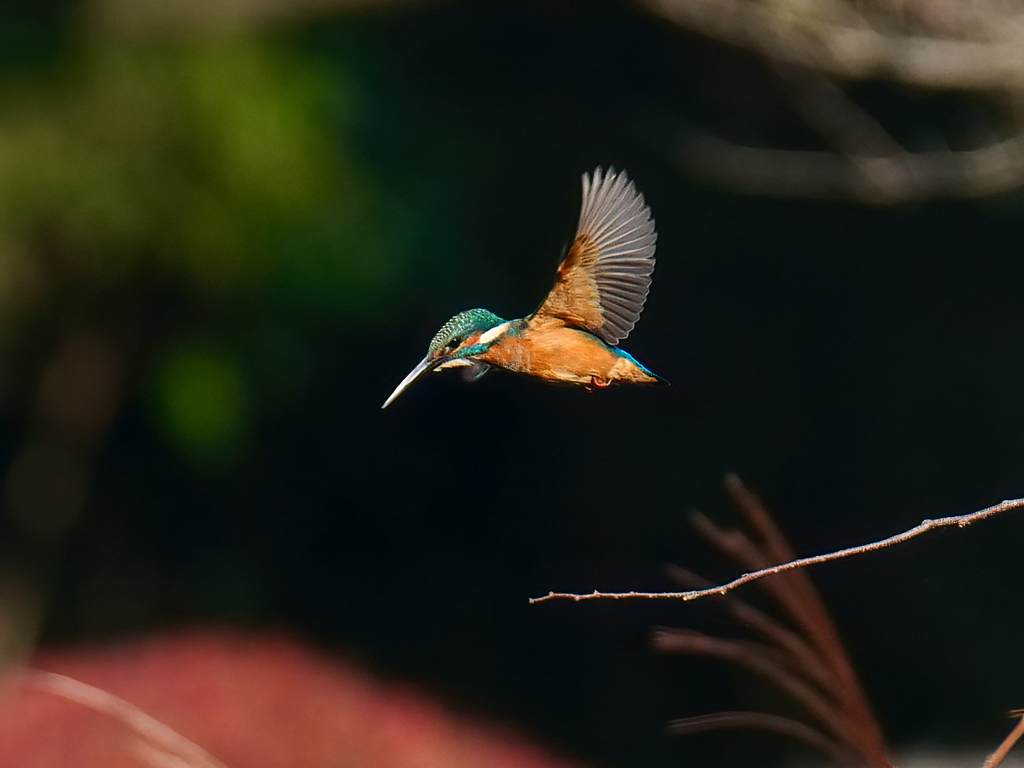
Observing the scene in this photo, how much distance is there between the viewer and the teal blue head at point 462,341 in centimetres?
63

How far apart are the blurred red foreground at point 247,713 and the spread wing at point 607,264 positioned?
4.59m

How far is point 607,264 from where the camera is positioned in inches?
27.1

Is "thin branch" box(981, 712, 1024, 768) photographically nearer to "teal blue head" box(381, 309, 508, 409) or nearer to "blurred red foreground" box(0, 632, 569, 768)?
"teal blue head" box(381, 309, 508, 409)

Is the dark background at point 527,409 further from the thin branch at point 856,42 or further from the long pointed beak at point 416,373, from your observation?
the long pointed beak at point 416,373

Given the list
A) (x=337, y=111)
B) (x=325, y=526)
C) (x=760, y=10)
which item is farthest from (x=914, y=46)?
(x=325, y=526)

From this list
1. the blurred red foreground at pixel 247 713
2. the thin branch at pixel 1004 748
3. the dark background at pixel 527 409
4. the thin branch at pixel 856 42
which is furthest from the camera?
the blurred red foreground at pixel 247 713

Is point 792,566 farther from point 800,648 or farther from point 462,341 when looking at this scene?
point 800,648

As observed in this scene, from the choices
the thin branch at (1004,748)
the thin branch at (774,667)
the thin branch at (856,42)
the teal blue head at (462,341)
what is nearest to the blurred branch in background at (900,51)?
the thin branch at (856,42)

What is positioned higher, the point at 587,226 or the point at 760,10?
the point at 760,10

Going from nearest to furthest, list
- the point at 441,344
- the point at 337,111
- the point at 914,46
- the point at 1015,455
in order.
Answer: the point at 441,344, the point at 914,46, the point at 337,111, the point at 1015,455

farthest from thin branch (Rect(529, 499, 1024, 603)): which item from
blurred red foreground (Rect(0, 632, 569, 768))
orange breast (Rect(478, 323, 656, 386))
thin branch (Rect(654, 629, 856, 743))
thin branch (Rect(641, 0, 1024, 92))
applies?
blurred red foreground (Rect(0, 632, 569, 768))

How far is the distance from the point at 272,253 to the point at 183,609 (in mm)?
2086

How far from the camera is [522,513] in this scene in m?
5.88

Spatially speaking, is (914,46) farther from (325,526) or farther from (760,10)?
(325,526)
